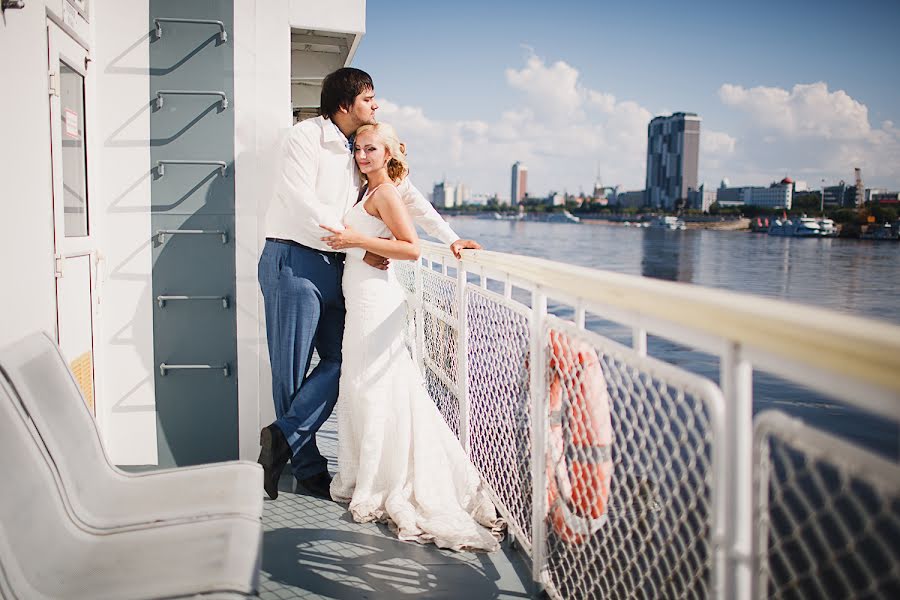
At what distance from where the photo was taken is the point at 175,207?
9.55 ft

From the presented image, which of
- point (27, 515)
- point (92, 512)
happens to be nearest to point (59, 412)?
point (92, 512)

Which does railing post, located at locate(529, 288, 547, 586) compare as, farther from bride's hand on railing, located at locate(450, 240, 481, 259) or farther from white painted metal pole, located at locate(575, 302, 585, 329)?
bride's hand on railing, located at locate(450, 240, 481, 259)

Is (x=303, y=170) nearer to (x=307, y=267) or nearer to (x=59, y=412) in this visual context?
(x=307, y=267)

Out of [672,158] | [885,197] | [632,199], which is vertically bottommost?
[885,197]

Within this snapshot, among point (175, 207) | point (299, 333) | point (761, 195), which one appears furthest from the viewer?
point (761, 195)

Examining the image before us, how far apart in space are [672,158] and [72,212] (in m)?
131

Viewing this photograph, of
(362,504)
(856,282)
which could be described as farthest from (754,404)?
(856,282)

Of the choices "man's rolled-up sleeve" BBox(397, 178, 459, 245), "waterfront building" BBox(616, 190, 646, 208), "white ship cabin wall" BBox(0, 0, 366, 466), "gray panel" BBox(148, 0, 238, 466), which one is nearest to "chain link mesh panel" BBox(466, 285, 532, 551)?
"man's rolled-up sleeve" BBox(397, 178, 459, 245)

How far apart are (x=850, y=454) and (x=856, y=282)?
130 ft

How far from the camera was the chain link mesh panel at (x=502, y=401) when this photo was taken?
2.18 meters

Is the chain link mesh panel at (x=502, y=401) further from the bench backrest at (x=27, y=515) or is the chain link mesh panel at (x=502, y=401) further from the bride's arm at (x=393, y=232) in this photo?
the bench backrest at (x=27, y=515)

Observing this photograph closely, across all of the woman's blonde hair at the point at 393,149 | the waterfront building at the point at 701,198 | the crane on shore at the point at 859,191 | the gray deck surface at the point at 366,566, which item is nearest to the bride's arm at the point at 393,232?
the woman's blonde hair at the point at 393,149

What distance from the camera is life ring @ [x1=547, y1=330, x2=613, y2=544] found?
172 cm

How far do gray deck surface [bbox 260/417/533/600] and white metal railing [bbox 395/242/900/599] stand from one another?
14 centimetres
